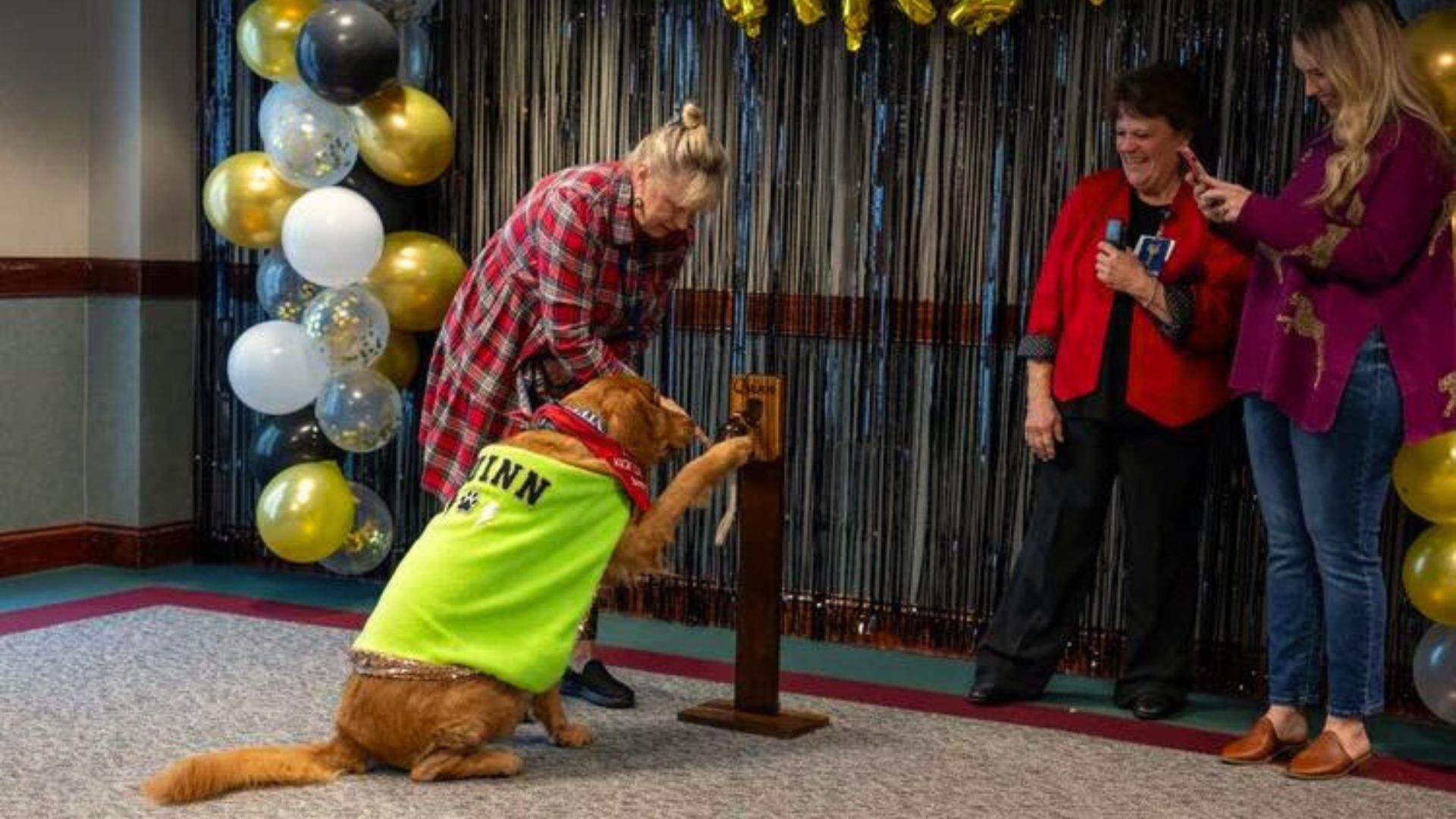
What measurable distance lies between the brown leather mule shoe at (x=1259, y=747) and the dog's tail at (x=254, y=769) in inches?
69.0

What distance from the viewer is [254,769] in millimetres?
3248

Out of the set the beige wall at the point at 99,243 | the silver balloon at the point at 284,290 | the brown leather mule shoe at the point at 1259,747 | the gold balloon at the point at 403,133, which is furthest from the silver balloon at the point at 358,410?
the brown leather mule shoe at the point at 1259,747

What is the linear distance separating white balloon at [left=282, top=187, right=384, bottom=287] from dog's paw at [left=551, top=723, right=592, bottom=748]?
5.33 ft

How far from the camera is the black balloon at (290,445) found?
512 centimetres

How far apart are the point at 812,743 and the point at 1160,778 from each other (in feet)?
2.31

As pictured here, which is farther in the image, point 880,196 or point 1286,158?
point 880,196

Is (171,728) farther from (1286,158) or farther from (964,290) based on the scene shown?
(1286,158)

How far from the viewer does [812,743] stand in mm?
3793

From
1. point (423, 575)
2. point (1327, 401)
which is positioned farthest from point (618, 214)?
point (1327, 401)

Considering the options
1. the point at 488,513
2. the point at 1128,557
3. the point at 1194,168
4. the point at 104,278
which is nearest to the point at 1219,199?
the point at 1194,168

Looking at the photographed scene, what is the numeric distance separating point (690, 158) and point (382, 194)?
1.78 metres

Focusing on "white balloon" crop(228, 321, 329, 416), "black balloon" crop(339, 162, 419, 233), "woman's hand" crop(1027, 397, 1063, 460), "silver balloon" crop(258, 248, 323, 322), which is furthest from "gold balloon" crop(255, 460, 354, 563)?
"woman's hand" crop(1027, 397, 1063, 460)

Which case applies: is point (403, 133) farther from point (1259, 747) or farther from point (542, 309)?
point (1259, 747)

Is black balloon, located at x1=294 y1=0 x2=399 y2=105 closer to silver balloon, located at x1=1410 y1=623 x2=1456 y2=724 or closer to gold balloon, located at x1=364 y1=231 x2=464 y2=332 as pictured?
gold balloon, located at x1=364 y1=231 x2=464 y2=332
